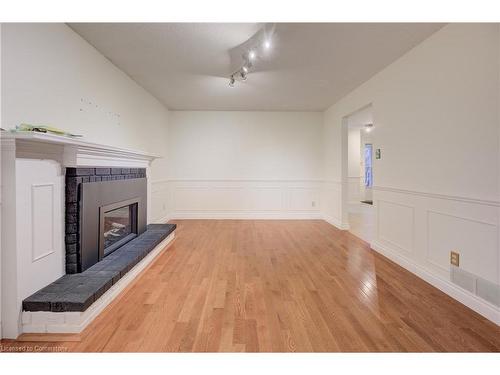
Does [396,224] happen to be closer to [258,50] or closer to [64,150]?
[258,50]

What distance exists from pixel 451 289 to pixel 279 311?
5.34 feet

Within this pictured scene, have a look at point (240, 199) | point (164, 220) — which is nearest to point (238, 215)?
point (240, 199)

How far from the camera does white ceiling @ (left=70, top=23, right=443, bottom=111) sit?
2.65 m

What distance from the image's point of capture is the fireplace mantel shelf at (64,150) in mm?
1777

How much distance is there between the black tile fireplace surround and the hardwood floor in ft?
1.65

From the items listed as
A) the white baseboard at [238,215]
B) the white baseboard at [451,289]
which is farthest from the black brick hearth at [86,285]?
the white baseboard at [238,215]

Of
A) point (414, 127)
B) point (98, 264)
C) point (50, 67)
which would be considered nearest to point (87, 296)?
point (98, 264)

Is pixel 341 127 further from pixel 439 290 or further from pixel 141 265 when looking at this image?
pixel 141 265

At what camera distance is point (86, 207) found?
2455 mm

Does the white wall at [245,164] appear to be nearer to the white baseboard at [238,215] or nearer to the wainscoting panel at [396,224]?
the white baseboard at [238,215]

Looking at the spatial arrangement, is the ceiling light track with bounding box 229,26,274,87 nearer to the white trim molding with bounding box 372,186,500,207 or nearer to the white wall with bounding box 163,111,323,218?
the white trim molding with bounding box 372,186,500,207

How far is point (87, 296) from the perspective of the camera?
75.5 inches

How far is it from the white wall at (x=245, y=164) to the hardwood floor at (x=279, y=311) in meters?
2.85
